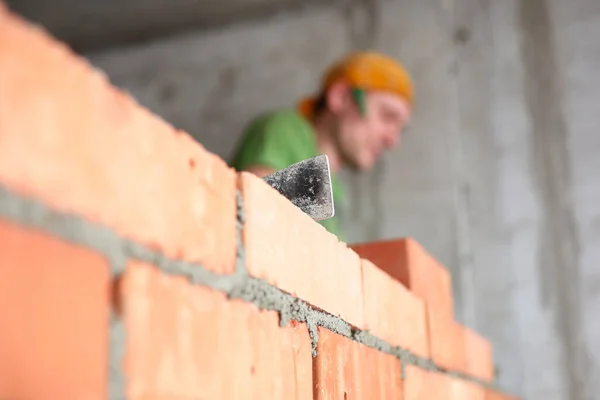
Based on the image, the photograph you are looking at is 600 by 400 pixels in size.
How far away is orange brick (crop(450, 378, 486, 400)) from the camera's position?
3.87 ft

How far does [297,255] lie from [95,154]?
31cm

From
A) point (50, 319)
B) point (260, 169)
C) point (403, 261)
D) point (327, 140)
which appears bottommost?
point (50, 319)

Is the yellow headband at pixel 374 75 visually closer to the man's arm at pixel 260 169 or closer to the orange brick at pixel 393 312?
the man's arm at pixel 260 169

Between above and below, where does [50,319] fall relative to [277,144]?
below

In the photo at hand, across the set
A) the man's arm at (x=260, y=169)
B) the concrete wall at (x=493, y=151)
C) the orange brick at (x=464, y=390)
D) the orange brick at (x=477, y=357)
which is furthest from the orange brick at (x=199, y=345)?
the concrete wall at (x=493, y=151)

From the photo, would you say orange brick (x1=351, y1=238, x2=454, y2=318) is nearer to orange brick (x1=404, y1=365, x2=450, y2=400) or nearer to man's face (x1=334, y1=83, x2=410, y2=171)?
orange brick (x1=404, y1=365, x2=450, y2=400)

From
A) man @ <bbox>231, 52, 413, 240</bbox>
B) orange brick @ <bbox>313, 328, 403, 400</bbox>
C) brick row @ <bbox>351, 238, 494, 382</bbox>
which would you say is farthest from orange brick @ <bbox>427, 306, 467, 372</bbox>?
man @ <bbox>231, 52, 413, 240</bbox>

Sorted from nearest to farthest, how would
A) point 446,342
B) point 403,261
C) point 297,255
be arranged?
1. point 297,255
2. point 403,261
3. point 446,342

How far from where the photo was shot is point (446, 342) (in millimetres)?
1216

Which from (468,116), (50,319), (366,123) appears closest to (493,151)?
(468,116)

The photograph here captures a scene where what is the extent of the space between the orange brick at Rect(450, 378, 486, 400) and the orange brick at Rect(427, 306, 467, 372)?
0.03 meters

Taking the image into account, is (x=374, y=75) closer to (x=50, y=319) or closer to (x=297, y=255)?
(x=297, y=255)

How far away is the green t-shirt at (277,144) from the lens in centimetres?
170

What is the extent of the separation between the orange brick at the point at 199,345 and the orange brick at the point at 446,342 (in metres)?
0.54
